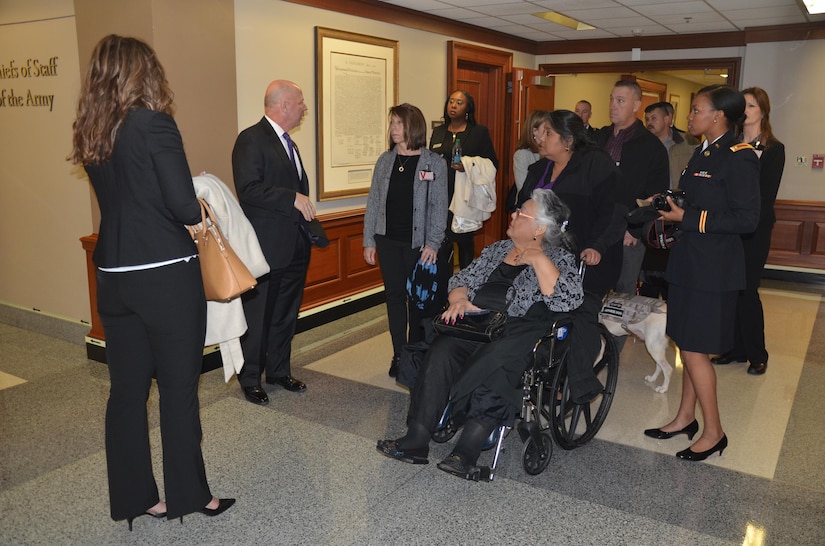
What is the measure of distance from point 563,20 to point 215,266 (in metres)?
5.36

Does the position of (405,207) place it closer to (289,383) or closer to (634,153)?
(289,383)

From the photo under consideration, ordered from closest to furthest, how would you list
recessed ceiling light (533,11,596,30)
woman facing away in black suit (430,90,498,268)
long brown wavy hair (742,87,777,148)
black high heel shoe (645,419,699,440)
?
black high heel shoe (645,419,699,440)
long brown wavy hair (742,87,777,148)
woman facing away in black suit (430,90,498,268)
recessed ceiling light (533,11,596,30)

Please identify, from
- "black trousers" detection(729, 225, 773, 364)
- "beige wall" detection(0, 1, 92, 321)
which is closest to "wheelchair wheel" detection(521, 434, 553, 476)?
"black trousers" detection(729, 225, 773, 364)

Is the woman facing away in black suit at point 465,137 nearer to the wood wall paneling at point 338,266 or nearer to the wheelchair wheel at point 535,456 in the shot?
the wood wall paneling at point 338,266

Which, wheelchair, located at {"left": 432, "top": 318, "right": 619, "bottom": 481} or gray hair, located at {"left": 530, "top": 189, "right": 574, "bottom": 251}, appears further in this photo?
gray hair, located at {"left": 530, "top": 189, "right": 574, "bottom": 251}

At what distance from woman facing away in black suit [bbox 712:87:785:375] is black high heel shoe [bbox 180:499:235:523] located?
3.17m

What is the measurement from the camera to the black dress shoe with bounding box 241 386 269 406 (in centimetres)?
380

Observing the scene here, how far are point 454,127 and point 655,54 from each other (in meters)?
3.60

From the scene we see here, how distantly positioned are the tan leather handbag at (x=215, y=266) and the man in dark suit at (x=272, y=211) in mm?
1134

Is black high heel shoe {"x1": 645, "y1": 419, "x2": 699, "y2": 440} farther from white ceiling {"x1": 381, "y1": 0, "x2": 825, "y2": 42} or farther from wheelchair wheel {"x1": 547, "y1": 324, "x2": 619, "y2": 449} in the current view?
white ceiling {"x1": 381, "y1": 0, "x2": 825, "y2": 42}

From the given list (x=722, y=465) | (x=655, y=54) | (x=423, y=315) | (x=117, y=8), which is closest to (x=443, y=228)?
(x=423, y=315)

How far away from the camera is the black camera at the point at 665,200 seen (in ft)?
9.87

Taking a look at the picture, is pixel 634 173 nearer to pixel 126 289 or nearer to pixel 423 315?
pixel 423 315

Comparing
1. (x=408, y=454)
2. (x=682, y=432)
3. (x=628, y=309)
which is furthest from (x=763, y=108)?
(x=408, y=454)
